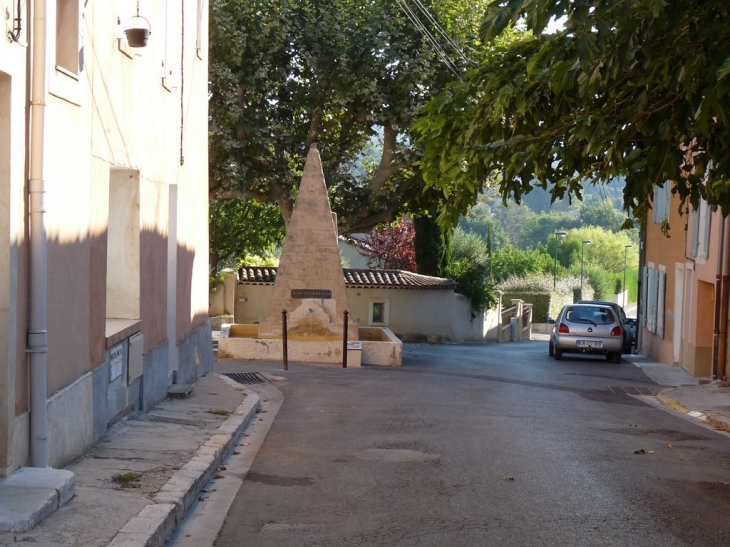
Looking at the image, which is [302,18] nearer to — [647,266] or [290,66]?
[290,66]

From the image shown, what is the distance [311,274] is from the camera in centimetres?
2555

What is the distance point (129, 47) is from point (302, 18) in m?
21.0

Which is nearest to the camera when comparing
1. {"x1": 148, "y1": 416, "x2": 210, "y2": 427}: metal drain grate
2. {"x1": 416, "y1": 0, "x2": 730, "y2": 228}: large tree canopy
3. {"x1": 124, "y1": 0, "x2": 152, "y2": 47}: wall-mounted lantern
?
{"x1": 416, "y1": 0, "x2": 730, "y2": 228}: large tree canopy

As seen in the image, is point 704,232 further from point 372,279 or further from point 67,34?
point 372,279

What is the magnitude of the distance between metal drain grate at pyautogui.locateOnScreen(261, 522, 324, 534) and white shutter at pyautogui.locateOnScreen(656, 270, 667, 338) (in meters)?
22.0

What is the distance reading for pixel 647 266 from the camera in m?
31.5

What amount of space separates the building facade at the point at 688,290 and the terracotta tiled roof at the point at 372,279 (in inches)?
443

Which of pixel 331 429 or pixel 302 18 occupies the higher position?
pixel 302 18

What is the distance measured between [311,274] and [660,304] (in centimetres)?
983

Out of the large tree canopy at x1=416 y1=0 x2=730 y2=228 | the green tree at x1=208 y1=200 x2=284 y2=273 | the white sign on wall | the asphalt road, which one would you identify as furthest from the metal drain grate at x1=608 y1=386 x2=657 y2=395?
the green tree at x1=208 y1=200 x2=284 y2=273

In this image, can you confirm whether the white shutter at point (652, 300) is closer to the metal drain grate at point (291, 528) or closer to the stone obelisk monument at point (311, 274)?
the stone obelisk monument at point (311, 274)

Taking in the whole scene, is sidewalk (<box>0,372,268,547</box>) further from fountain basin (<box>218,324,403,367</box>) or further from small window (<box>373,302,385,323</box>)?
small window (<box>373,302,385,323</box>)

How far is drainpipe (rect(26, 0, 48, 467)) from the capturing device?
23.2 feet

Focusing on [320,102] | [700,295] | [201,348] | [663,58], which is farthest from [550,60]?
[320,102]
